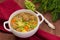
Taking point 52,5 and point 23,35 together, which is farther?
point 52,5

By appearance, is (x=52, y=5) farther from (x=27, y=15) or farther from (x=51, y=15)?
(x=27, y=15)

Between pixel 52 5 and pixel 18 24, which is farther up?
pixel 52 5

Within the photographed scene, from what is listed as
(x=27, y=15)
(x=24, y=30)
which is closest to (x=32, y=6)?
(x=27, y=15)

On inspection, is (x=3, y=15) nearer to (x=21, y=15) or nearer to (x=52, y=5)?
(x=21, y=15)

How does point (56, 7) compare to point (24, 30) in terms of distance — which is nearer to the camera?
point (24, 30)

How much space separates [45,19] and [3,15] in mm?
242

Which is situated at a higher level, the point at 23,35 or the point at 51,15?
the point at 51,15

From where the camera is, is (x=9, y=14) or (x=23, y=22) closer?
(x=23, y=22)

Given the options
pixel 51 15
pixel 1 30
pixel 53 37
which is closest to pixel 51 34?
pixel 53 37

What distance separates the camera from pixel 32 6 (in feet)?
3.03

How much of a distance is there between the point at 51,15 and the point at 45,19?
0.05 meters

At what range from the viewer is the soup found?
2.70 ft

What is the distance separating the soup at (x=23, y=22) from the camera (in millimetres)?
823

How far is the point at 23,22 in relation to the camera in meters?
0.84
